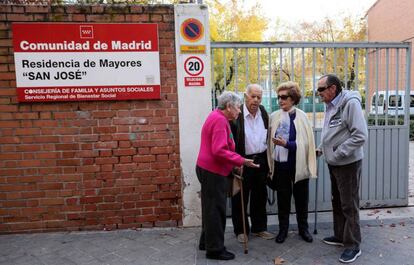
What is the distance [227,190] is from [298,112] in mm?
1252

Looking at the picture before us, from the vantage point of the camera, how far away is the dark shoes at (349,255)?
3787 millimetres

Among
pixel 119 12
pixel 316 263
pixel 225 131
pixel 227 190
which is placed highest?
pixel 119 12

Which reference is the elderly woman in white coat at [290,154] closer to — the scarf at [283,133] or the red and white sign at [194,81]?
the scarf at [283,133]

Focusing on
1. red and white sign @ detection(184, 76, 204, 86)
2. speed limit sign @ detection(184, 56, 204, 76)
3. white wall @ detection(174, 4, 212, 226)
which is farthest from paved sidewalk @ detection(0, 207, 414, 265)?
speed limit sign @ detection(184, 56, 204, 76)

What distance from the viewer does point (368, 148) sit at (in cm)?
518

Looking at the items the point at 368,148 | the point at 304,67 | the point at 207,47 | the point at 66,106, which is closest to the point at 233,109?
the point at 207,47

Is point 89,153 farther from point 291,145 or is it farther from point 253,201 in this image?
point 291,145

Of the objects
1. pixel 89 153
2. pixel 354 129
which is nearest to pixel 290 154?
pixel 354 129

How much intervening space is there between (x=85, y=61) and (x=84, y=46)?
0.58 ft

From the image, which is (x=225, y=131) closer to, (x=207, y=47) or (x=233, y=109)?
(x=233, y=109)

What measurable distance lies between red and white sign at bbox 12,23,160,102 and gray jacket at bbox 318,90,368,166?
210cm

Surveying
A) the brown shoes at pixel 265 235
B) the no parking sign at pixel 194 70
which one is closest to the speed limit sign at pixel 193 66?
the no parking sign at pixel 194 70

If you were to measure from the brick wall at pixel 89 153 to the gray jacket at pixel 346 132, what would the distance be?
186 cm

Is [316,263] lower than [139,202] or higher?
lower
